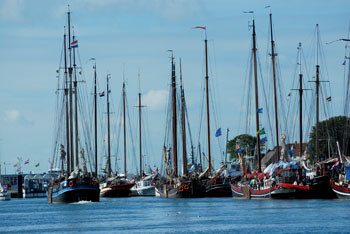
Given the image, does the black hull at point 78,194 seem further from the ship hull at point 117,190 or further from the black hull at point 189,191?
Answer: the ship hull at point 117,190

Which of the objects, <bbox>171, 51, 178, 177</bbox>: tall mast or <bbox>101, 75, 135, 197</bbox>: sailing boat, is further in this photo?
<bbox>101, 75, 135, 197</bbox>: sailing boat

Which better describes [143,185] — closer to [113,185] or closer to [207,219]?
[113,185]

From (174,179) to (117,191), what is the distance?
104ft

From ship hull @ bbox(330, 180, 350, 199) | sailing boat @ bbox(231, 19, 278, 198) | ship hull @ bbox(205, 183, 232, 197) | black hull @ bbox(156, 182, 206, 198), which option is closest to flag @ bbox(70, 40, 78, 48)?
sailing boat @ bbox(231, 19, 278, 198)

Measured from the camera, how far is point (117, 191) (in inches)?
6166

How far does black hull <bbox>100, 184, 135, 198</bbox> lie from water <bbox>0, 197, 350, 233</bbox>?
184ft

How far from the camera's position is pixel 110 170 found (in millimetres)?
163250

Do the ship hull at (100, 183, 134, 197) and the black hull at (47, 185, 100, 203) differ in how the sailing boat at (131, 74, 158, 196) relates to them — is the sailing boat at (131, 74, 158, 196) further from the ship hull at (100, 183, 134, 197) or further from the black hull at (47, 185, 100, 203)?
the black hull at (47, 185, 100, 203)

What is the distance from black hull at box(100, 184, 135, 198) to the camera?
155 meters

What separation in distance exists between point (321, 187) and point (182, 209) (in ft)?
50.7

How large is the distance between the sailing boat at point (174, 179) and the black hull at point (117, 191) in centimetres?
1962

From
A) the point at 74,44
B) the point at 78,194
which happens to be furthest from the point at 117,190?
the point at 74,44

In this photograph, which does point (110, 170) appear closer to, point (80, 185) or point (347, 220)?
point (80, 185)

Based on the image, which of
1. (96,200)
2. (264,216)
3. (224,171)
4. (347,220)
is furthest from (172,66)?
(347,220)
